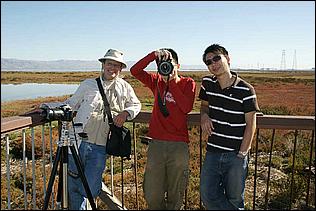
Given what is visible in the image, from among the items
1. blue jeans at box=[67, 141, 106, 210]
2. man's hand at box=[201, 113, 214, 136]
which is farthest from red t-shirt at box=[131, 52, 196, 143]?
blue jeans at box=[67, 141, 106, 210]

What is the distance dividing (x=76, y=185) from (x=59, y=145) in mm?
419

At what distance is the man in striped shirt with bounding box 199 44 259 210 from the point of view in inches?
75.0

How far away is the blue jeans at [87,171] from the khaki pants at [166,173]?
30cm

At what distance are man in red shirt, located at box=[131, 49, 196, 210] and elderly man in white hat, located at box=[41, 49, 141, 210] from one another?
0.68ft

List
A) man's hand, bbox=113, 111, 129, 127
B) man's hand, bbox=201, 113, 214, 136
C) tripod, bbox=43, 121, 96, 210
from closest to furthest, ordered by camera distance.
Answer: tripod, bbox=43, 121, 96, 210
man's hand, bbox=201, 113, 214, 136
man's hand, bbox=113, 111, 129, 127

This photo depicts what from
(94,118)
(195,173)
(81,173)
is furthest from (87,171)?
(195,173)

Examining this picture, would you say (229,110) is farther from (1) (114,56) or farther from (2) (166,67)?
(1) (114,56)

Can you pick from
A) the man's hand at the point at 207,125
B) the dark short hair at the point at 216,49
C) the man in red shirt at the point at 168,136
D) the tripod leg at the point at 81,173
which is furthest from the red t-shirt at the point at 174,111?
the tripod leg at the point at 81,173

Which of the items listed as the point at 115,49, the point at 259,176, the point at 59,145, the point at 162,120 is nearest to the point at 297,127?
the point at 162,120

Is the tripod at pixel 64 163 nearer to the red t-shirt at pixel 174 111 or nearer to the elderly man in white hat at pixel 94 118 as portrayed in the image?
the elderly man in white hat at pixel 94 118

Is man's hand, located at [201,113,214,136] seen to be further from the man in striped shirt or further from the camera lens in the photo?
the camera lens

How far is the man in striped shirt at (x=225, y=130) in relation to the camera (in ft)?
6.25

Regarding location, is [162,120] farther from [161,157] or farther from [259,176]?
[259,176]

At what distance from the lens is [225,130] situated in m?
1.96
